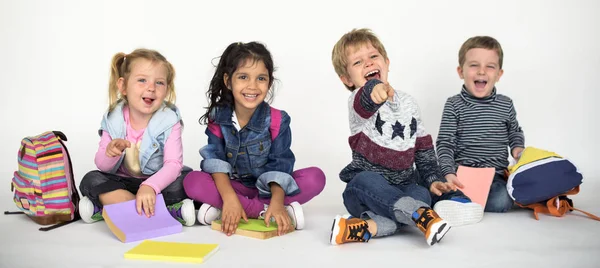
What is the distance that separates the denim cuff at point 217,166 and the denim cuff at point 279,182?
146 mm

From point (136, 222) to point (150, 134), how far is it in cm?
47

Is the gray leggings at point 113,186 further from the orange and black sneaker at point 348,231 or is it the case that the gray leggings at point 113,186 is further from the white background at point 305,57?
the white background at point 305,57

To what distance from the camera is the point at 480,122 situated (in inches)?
120

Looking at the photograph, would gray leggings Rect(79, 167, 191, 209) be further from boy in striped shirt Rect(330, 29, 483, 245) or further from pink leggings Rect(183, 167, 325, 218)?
boy in striped shirt Rect(330, 29, 483, 245)

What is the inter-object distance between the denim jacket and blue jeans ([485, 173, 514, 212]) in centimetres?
94

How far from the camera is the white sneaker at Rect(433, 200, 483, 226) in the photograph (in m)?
2.52

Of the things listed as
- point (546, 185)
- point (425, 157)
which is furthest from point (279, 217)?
point (546, 185)

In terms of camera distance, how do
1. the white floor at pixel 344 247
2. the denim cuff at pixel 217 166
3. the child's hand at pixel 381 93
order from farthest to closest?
the denim cuff at pixel 217 166 < the child's hand at pixel 381 93 < the white floor at pixel 344 247

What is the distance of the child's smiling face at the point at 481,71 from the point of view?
306cm

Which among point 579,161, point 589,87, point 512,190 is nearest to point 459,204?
point 512,190

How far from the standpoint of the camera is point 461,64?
3.21 m

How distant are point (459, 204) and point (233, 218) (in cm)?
94

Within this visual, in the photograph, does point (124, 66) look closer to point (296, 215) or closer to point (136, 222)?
point (136, 222)

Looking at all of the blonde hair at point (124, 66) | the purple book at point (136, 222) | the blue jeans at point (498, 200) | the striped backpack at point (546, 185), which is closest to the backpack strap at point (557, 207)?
the striped backpack at point (546, 185)
